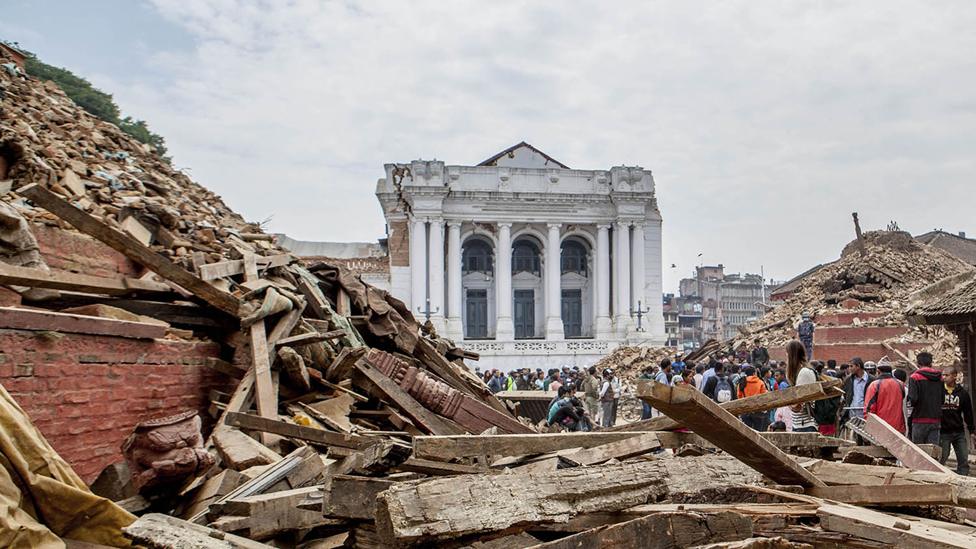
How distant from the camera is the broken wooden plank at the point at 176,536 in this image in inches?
124

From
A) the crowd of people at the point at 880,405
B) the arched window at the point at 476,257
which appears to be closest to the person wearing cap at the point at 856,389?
the crowd of people at the point at 880,405

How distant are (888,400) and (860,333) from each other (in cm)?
1518

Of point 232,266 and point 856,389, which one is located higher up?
point 232,266

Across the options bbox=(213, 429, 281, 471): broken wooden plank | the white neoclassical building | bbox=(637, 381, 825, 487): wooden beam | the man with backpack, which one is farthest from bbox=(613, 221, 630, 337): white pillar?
bbox=(637, 381, 825, 487): wooden beam

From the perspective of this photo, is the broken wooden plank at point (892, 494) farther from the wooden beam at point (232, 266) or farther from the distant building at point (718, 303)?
the distant building at point (718, 303)

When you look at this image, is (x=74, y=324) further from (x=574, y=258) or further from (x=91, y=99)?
(x=574, y=258)

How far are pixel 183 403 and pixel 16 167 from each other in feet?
10.4

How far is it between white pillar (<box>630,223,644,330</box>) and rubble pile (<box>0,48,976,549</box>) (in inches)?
1534

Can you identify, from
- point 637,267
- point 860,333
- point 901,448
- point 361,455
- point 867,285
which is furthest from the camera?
point 637,267

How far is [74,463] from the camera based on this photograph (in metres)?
5.32

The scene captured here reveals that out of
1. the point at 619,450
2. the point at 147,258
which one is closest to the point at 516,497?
the point at 619,450

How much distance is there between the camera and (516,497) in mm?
3312

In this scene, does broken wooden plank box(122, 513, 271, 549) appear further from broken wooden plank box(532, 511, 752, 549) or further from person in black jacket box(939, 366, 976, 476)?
person in black jacket box(939, 366, 976, 476)

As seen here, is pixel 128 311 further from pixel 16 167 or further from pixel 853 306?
pixel 853 306
